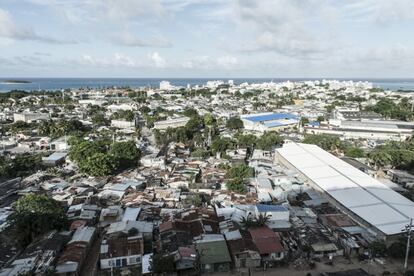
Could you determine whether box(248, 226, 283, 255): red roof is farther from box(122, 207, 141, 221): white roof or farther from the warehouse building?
the warehouse building

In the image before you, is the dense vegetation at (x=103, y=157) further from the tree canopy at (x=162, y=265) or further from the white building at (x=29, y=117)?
the white building at (x=29, y=117)

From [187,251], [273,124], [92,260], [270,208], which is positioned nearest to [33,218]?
[92,260]

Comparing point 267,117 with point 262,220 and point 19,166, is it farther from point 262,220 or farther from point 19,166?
point 262,220

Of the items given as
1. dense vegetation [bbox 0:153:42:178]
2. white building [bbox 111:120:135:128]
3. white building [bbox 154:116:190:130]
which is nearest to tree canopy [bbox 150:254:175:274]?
dense vegetation [bbox 0:153:42:178]

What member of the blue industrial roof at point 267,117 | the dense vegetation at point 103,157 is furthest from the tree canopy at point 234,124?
the dense vegetation at point 103,157

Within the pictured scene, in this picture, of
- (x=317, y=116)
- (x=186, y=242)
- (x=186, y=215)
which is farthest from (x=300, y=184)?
(x=317, y=116)

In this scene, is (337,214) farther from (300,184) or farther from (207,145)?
(207,145)

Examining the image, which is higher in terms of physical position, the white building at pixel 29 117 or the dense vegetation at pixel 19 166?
the white building at pixel 29 117
